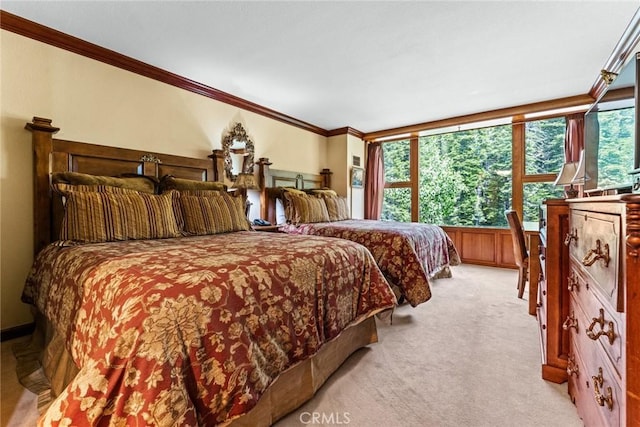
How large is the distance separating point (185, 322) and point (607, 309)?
1.31 m

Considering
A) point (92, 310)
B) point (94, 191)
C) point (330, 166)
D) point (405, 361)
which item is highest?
point (330, 166)

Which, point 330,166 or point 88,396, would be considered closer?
point 88,396

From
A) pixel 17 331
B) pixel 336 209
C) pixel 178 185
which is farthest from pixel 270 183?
pixel 17 331

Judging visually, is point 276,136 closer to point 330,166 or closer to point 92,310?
point 330,166

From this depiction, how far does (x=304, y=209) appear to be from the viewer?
12.8ft

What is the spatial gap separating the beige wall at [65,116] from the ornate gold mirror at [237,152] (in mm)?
176

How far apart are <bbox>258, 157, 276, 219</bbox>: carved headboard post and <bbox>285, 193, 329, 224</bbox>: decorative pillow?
363mm

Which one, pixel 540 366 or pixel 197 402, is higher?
pixel 197 402

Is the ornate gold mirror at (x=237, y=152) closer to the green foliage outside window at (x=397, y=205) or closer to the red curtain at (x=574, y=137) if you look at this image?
the green foliage outside window at (x=397, y=205)

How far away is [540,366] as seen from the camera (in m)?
1.80

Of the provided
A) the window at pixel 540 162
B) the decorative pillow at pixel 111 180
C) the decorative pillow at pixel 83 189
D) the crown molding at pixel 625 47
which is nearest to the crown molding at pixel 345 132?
the window at pixel 540 162

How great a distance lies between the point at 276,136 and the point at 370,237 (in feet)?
7.91

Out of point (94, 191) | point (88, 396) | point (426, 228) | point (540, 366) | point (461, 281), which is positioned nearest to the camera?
point (88, 396)

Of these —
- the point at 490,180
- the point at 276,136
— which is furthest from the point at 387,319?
the point at 490,180
